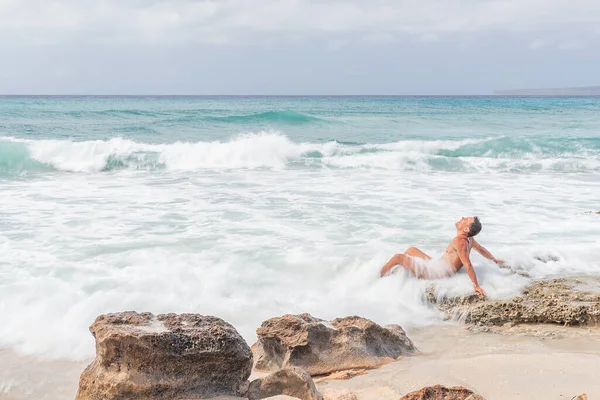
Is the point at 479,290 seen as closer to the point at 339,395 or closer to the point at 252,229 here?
the point at 339,395

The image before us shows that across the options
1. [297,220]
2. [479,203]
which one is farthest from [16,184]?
[479,203]

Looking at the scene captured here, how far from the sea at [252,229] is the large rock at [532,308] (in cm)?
18

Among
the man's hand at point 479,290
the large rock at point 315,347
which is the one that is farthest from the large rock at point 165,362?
the man's hand at point 479,290

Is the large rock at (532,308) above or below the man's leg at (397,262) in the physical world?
below

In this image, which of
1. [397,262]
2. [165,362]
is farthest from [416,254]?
[165,362]

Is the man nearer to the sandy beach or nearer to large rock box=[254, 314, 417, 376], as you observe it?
the sandy beach

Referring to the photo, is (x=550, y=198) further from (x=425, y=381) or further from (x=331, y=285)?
(x=425, y=381)

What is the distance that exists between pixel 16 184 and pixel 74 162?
3638 mm

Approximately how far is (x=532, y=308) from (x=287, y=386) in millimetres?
2651

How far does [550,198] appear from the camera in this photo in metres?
10.1

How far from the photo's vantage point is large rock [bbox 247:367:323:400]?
2926 mm

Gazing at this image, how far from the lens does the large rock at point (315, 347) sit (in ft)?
12.3

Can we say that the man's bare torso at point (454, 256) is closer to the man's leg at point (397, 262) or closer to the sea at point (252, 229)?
the sea at point (252, 229)

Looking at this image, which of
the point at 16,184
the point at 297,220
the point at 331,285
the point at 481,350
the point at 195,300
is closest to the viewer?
the point at 481,350
